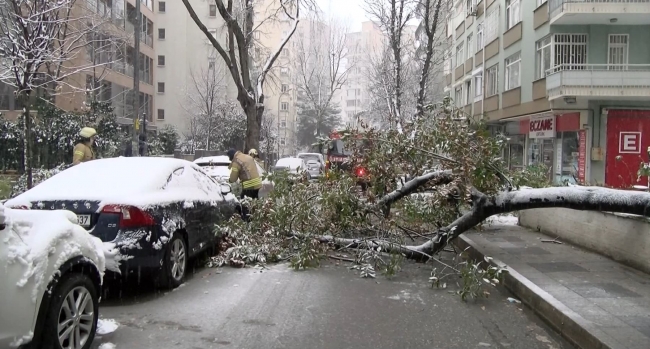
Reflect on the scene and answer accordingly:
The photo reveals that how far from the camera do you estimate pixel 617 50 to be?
72.7 ft

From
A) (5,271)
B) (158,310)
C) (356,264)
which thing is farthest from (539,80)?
(5,271)

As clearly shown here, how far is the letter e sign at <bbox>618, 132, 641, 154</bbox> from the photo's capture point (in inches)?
829

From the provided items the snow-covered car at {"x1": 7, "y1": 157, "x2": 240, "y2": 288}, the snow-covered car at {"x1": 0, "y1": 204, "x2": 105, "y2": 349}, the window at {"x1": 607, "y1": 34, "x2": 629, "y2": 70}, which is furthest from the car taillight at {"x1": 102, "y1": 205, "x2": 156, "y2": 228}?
the window at {"x1": 607, "y1": 34, "x2": 629, "y2": 70}

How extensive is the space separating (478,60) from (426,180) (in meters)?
28.2

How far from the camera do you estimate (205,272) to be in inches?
293

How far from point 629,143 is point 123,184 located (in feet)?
67.4

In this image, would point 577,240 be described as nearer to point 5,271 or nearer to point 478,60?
point 5,271

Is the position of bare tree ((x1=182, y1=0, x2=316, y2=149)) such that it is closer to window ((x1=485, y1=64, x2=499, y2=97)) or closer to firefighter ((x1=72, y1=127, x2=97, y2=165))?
firefighter ((x1=72, y1=127, x2=97, y2=165))

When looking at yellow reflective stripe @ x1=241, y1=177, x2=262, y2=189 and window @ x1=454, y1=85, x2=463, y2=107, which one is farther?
window @ x1=454, y1=85, x2=463, y2=107

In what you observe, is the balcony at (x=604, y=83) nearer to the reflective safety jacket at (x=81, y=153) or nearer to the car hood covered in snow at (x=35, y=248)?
the reflective safety jacket at (x=81, y=153)

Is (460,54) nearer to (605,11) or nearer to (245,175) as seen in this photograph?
(605,11)

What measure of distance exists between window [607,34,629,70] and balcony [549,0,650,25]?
75 centimetres

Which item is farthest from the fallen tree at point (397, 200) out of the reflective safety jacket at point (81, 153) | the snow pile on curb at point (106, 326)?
the reflective safety jacket at point (81, 153)

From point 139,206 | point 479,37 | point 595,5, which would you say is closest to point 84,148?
point 139,206
